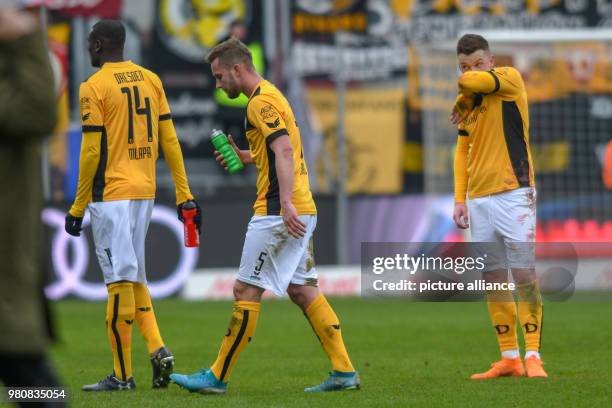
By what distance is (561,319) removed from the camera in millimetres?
13367

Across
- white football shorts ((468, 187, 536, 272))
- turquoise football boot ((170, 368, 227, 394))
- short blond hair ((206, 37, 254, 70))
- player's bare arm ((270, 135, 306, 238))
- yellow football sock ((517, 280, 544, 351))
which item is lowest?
turquoise football boot ((170, 368, 227, 394))

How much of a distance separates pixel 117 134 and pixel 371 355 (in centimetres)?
316

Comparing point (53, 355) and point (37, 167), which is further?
point (53, 355)

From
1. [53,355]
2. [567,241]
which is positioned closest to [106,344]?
[53,355]

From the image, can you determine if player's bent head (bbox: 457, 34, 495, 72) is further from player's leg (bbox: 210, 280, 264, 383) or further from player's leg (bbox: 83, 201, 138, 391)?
player's leg (bbox: 83, 201, 138, 391)

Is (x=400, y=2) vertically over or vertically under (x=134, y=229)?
over

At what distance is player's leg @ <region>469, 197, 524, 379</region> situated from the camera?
856 cm

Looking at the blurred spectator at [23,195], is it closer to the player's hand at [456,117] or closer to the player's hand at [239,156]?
the player's hand at [239,156]

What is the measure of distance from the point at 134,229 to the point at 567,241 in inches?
411

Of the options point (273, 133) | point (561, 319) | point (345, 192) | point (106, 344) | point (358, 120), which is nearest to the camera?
point (273, 133)

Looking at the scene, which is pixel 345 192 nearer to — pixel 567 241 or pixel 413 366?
pixel 567 241

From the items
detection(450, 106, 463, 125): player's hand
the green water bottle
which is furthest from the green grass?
detection(450, 106, 463, 125): player's hand

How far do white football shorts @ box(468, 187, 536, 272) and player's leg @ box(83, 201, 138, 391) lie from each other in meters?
2.34

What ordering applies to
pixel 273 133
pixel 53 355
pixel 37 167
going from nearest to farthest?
pixel 37 167
pixel 273 133
pixel 53 355
